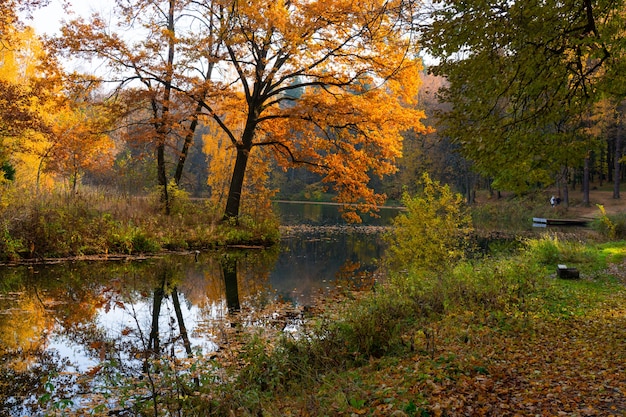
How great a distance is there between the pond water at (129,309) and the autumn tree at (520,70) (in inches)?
178

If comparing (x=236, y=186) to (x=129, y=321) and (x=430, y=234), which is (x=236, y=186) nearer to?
(x=430, y=234)

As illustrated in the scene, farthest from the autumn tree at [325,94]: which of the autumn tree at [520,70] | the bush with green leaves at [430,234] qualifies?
the autumn tree at [520,70]

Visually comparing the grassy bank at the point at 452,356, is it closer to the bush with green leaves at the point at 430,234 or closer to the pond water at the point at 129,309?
the bush with green leaves at the point at 430,234

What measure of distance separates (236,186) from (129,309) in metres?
10.4

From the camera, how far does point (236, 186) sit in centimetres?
1905

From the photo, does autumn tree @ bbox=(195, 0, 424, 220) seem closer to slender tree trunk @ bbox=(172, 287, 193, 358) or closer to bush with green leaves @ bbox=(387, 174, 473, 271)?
bush with green leaves @ bbox=(387, 174, 473, 271)

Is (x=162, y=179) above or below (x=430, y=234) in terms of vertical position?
above

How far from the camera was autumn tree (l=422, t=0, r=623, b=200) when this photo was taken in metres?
5.94

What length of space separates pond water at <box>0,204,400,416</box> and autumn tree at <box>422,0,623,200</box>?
4525 millimetres

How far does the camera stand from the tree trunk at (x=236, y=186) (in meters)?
19.0

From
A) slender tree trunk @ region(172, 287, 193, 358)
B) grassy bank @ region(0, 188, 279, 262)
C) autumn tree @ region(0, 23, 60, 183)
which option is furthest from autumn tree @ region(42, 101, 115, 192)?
slender tree trunk @ region(172, 287, 193, 358)

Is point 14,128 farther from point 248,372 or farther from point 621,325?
point 621,325

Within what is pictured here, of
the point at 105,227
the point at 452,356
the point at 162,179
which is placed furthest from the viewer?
the point at 162,179

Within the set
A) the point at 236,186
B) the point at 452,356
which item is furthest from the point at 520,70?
the point at 236,186
